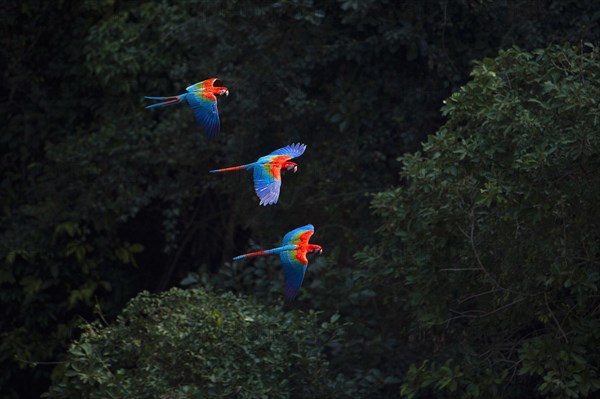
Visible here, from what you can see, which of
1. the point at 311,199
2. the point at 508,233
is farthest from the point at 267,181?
the point at 311,199

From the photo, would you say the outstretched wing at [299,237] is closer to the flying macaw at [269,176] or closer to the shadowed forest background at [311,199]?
the flying macaw at [269,176]

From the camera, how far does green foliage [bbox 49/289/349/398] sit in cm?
667

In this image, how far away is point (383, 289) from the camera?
7566 millimetres

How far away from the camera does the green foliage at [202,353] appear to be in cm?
667

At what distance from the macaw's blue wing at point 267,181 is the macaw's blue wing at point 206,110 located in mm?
367

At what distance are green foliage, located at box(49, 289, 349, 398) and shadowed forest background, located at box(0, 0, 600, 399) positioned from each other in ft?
0.04

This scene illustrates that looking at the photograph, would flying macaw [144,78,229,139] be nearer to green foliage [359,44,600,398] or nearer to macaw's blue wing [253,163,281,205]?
macaw's blue wing [253,163,281,205]

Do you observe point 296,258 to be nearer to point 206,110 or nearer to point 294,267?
point 294,267

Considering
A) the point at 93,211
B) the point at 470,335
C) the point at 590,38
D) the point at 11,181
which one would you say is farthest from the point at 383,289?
the point at 11,181

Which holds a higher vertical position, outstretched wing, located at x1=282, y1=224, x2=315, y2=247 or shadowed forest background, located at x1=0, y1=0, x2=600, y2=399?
outstretched wing, located at x1=282, y1=224, x2=315, y2=247

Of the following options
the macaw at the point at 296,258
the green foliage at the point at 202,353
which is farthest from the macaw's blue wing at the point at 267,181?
the green foliage at the point at 202,353

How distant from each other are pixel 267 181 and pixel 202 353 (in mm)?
2184

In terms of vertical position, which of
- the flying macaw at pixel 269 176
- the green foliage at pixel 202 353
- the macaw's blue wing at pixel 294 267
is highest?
the flying macaw at pixel 269 176

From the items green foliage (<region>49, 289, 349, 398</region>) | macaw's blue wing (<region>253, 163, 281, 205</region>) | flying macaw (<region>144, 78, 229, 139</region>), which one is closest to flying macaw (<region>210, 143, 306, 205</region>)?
macaw's blue wing (<region>253, 163, 281, 205</region>)
